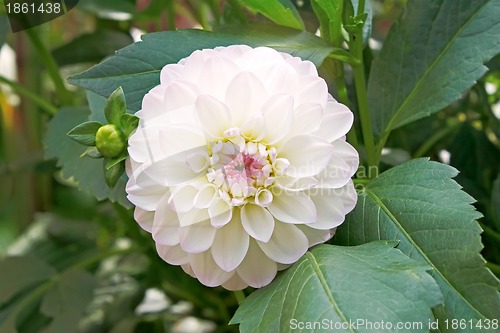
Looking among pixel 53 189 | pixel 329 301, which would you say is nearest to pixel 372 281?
pixel 329 301

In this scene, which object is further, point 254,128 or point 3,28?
point 3,28

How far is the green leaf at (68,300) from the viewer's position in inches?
21.5

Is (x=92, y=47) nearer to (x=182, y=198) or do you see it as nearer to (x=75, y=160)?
(x=75, y=160)

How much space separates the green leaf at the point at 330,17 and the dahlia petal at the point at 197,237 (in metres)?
0.14

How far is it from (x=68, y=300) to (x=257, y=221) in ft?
1.10

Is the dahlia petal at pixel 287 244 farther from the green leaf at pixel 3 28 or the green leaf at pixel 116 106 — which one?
the green leaf at pixel 3 28

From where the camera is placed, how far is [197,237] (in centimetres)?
29

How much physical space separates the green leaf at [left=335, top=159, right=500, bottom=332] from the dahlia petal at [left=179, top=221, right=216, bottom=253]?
0.08 m

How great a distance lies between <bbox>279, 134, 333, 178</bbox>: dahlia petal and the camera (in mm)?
284

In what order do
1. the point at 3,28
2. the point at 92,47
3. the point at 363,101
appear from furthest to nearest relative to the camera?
the point at 92,47
the point at 3,28
the point at 363,101

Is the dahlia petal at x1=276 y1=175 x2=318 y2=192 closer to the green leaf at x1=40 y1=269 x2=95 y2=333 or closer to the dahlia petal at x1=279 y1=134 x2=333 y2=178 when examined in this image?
the dahlia petal at x1=279 y1=134 x2=333 y2=178

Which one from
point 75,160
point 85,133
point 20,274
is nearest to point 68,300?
point 20,274

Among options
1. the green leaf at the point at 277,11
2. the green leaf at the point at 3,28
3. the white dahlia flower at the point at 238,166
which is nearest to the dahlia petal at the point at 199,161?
the white dahlia flower at the point at 238,166

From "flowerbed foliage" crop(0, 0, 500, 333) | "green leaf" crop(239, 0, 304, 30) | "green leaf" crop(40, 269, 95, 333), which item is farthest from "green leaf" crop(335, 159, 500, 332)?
"green leaf" crop(40, 269, 95, 333)
